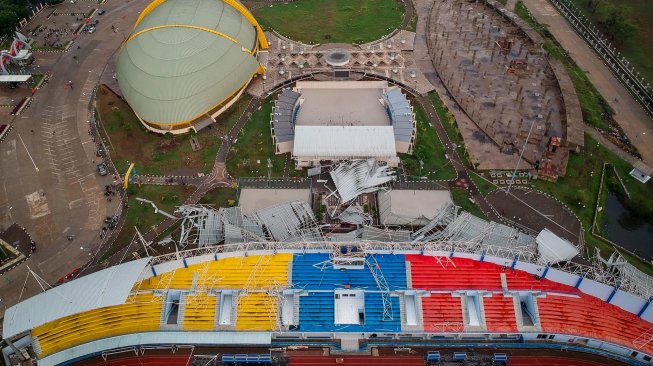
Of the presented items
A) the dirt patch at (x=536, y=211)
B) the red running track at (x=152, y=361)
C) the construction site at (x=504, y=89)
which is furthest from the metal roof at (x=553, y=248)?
the red running track at (x=152, y=361)

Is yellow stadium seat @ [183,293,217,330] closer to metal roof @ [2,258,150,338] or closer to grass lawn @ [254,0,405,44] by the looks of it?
metal roof @ [2,258,150,338]

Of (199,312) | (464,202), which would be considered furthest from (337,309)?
(464,202)

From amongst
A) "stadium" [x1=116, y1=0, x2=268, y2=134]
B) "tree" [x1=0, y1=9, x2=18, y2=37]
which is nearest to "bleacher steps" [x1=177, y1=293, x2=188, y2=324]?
"stadium" [x1=116, y1=0, x2=268, y2=134]

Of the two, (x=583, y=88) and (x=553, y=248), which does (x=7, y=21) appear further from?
(x=583, y=88)

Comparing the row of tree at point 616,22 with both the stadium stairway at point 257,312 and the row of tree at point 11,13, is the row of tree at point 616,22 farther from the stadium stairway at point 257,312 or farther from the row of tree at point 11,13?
the row of tree at point 11,13

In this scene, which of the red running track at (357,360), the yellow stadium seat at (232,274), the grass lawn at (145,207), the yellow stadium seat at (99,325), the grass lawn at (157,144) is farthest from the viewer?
the grass lawn at (157,144)
